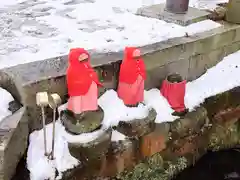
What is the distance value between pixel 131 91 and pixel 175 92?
55 centimetres

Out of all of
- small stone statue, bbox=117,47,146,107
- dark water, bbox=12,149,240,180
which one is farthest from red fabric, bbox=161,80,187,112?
dark water, bbox=12,149,240,180

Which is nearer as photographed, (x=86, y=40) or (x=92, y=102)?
(x=92, y=102)

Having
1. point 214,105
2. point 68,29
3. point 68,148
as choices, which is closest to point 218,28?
point 214,105

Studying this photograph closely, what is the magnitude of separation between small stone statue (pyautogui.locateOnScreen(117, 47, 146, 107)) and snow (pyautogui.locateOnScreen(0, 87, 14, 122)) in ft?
3.32

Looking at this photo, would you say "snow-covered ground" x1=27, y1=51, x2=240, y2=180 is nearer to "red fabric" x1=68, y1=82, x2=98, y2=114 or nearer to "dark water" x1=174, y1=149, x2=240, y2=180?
"red fabric" x1=68, y1=82, x2=98, y2=114

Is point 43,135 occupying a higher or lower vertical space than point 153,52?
lower

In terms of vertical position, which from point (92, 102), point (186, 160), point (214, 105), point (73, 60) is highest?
point (73, 60)

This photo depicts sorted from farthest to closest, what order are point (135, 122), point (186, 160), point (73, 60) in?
point (186, 160)
point (135, 122)
point (73, 60)

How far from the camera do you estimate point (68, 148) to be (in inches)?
121

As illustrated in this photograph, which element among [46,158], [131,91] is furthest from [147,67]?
[46,158]

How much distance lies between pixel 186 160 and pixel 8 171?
2.15 metres

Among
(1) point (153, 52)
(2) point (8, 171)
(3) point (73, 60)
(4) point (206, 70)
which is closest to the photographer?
(2) point (8, 171)

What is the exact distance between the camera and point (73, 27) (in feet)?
14.5

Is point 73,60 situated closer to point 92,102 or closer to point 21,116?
point 92,102
